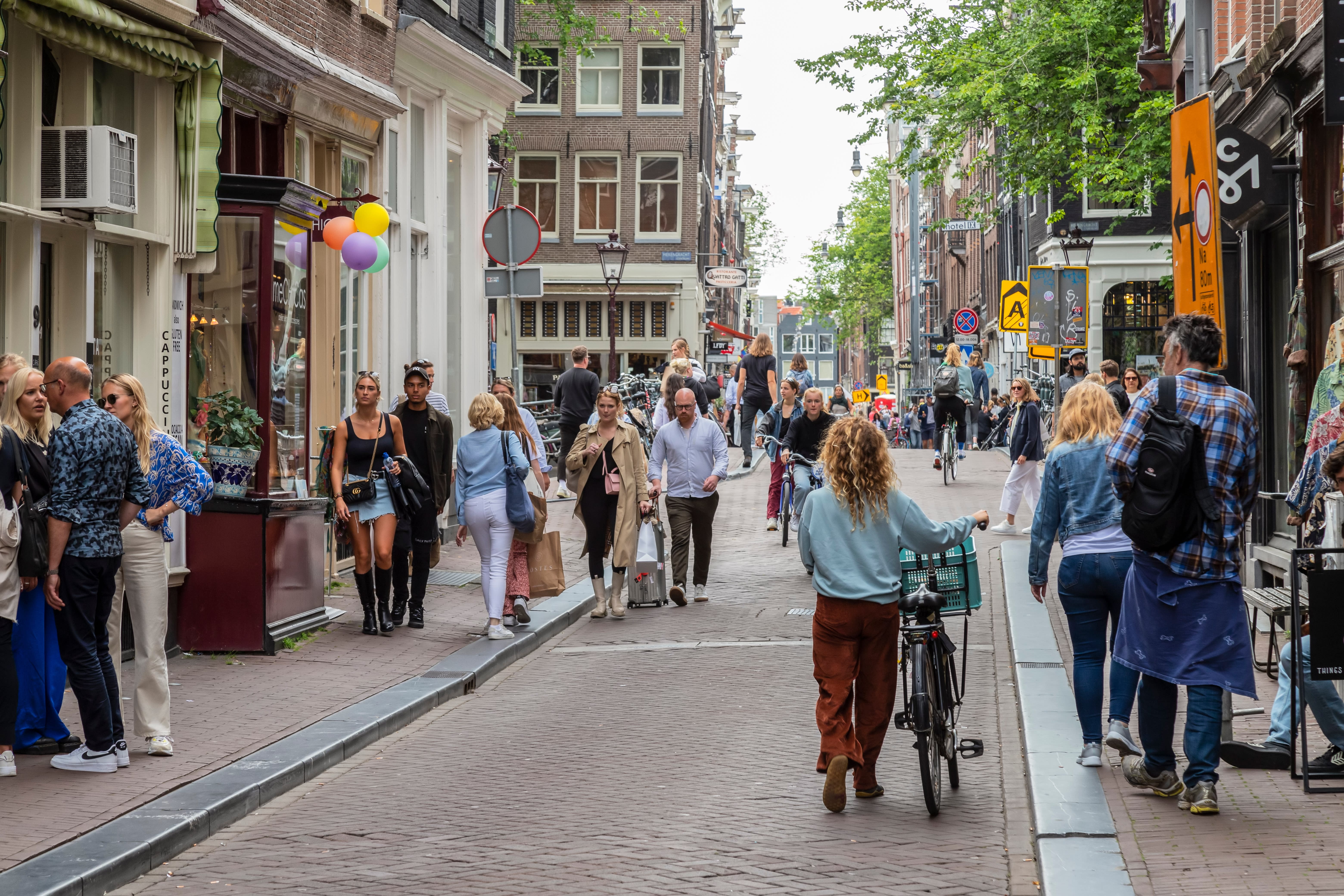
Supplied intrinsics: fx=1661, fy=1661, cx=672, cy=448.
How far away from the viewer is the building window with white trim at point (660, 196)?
41.9 m

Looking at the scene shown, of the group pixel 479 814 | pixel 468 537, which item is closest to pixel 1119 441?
pixel 479 814

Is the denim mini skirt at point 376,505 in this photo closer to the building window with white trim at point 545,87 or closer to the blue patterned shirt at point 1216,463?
the blue patterned shirt at point 1216,463

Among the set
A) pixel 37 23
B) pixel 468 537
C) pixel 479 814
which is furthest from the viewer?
pixel 468 537

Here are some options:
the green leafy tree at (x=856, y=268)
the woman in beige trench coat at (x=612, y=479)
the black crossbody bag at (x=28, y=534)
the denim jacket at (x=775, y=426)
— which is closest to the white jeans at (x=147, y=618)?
the black crossbody bag at (x=28, y=534)

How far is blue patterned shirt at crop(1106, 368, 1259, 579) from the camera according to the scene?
20.8 feet

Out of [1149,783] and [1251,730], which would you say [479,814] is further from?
[1251,730]

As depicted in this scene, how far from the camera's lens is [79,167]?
10.2 meters

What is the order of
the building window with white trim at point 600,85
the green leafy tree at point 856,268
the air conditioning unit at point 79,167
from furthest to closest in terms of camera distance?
the green leafy tree at point 856,268 < the building window with white trim at point 600,85 < the air conditioning unit at point 79,167

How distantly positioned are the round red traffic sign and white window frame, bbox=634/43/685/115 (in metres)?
26.5

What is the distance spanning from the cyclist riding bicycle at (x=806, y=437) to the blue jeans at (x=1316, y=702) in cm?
821

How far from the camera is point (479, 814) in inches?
275

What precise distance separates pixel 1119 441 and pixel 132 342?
7.21m

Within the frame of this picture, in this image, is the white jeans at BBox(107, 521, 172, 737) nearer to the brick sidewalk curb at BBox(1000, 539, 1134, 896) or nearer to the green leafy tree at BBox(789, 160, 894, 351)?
the brick sidewalk curb at BBox(1000, 539, 1134, 896)

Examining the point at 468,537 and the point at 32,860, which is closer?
the point at 32,860
